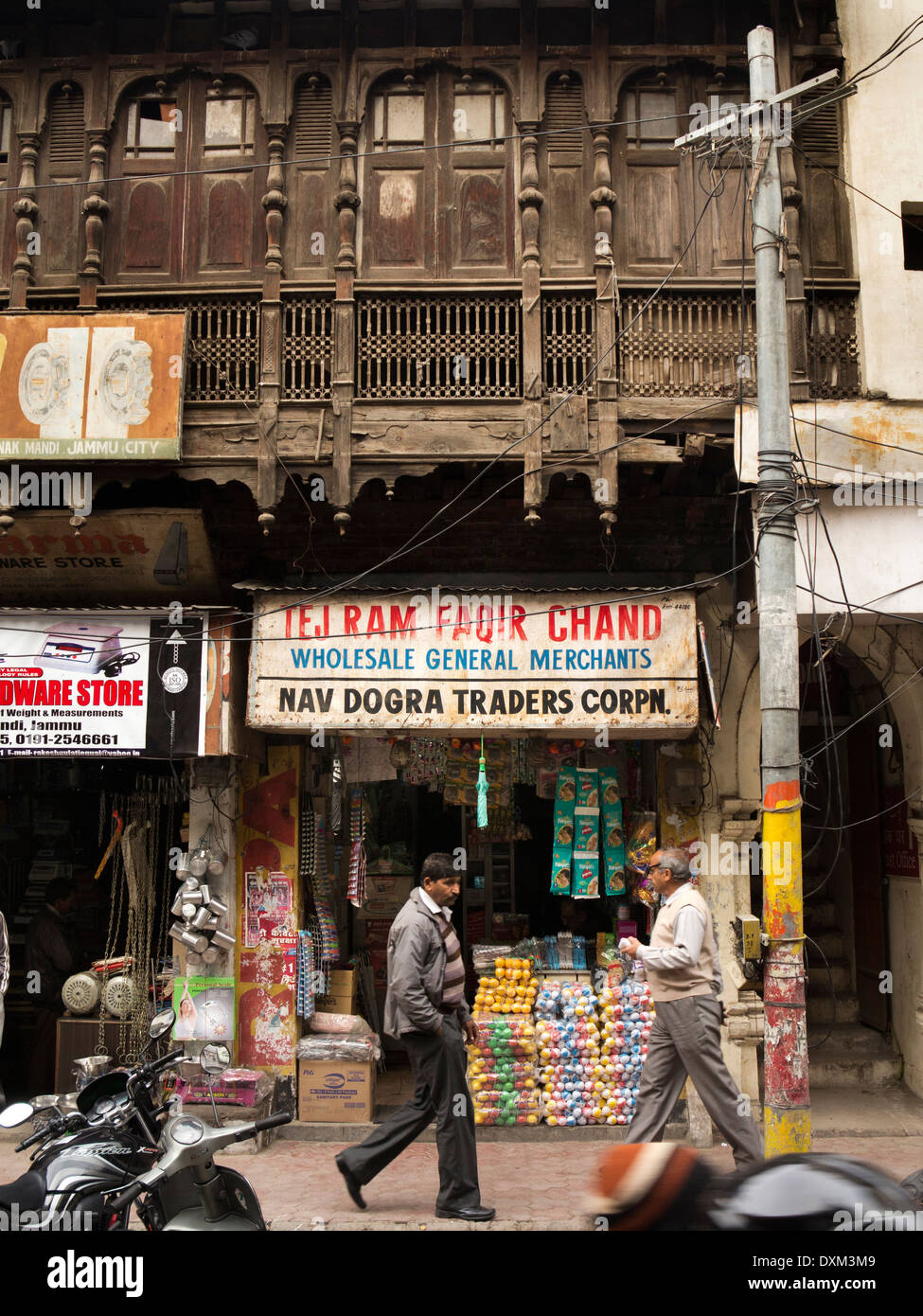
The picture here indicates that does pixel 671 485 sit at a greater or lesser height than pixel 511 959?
greater

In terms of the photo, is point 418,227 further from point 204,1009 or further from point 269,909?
point 204,1009

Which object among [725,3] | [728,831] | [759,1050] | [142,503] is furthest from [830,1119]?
[725,3]

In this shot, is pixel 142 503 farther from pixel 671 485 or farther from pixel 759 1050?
pixel 759 1050

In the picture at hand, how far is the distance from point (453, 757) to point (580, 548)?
2154mm

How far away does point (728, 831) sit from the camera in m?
8.91

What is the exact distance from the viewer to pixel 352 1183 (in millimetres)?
6227

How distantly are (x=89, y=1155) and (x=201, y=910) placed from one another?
13.0ft

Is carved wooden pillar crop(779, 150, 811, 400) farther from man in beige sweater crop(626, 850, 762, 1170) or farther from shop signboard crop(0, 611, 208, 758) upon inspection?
shop signboard crop(0, 611, 208, 758)

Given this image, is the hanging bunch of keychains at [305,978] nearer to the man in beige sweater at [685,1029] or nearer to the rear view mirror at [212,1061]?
the man in beige sweater at [685,1029]

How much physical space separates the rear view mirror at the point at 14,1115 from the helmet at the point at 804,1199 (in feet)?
9.49

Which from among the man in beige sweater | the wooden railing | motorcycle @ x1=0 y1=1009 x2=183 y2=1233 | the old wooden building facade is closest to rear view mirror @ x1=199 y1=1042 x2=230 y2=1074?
motorcycle @ x1=0 y1=1009 x2=183 y2=1233

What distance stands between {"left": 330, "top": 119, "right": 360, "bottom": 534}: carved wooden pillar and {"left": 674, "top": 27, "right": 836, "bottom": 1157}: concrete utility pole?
9.61 feet

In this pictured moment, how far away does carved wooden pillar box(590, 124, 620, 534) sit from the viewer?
8.26 m

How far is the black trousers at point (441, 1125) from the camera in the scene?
20.0 feet
